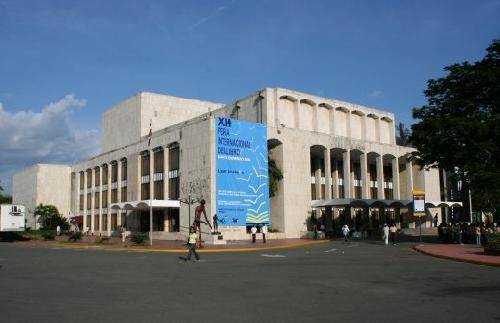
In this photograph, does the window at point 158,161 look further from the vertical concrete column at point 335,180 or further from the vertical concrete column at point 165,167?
the vertical concrete column at point 335,180

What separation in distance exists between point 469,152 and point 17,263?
93.0ft

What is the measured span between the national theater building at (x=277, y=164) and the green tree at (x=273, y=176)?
43cm

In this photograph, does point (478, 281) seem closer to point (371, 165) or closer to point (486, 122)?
point (486, 122)

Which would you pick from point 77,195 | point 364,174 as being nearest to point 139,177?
point 77,195

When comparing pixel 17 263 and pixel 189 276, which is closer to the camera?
pixel 189 276

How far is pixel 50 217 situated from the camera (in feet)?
258

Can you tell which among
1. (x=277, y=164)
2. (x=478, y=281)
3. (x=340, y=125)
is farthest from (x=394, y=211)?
(x=478, y=281)

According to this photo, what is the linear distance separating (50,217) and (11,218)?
3560 centimetres

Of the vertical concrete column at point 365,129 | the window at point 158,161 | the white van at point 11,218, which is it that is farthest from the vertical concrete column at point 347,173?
the white van at point 11,218

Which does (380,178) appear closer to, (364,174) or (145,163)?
(364,174)

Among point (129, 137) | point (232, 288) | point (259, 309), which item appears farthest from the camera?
point (129, 137)

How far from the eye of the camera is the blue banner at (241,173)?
149ft

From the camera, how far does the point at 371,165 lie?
2643 inches

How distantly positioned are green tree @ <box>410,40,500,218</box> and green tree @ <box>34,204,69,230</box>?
5810 centimetres
